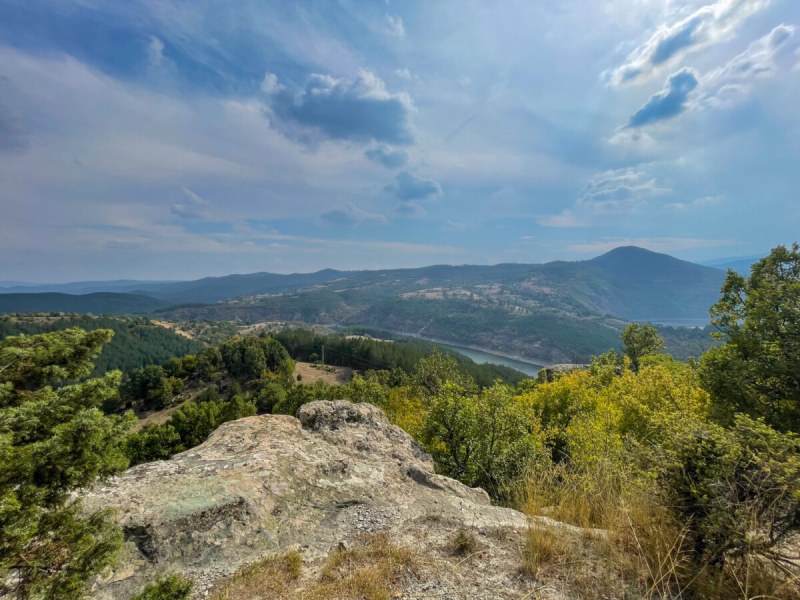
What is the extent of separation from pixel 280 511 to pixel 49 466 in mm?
4498

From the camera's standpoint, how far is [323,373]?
4385 inches

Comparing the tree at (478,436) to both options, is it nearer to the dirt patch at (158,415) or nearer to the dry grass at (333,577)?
the dry grass at (333,577)

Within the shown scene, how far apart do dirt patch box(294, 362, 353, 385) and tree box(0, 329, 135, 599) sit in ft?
318

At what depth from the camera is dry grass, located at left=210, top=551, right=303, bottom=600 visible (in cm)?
490

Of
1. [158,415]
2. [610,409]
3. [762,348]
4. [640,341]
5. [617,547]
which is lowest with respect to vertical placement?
[158,415]

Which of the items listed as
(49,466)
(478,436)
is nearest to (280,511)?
(49,466)

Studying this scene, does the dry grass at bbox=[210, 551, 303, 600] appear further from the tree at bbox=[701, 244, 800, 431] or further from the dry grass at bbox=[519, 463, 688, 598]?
the tree at bbox=[701, 244, 800, 431]

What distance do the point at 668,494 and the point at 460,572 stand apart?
320 cm

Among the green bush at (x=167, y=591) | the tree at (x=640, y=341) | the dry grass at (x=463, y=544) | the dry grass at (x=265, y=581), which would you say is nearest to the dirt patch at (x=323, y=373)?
the tree at (x=640, y=341)

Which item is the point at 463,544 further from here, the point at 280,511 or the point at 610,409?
the point at 610,409

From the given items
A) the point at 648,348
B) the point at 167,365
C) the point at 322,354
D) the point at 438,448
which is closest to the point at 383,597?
the point at 438,448

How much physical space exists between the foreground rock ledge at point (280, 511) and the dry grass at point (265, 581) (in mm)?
364

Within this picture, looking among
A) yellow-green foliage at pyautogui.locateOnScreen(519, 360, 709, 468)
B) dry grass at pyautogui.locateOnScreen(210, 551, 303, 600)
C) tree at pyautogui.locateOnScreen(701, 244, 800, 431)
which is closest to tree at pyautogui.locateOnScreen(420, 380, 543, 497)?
yellow-green foliage at pyautogui.locateOnScreen(519, 360, 709, 468)

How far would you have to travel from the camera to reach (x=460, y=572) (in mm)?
5191
